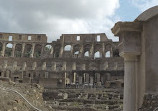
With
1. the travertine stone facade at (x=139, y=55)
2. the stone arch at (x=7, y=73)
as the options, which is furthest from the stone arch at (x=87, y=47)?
the travertine stone facade at (x=139, y=55)

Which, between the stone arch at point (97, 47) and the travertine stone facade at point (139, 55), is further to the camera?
the stone arch at point (97, 47)

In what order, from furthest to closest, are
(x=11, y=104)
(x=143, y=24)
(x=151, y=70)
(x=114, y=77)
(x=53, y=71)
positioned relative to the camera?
(x=53, y=71), (x=114, y=77), (x=11, y=104), (x=143, y=24), (x=151, y=70)

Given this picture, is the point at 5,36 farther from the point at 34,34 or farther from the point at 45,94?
the point at 45,94

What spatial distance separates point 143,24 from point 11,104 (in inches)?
279

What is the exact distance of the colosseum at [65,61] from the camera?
4275cm

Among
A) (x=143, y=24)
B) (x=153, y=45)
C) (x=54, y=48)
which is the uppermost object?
(x=54, y=48)

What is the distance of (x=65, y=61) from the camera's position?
166 ft

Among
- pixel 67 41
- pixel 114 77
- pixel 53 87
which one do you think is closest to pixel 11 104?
pixel 53 87

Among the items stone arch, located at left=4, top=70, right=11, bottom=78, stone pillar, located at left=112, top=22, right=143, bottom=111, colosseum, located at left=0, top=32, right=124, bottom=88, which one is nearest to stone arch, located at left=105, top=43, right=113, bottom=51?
colosseum, located at left=0, top=32, right=124, bottom=88

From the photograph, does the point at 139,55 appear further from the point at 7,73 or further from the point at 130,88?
the point at 7,73

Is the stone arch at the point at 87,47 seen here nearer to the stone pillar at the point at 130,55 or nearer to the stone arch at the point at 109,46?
the stone arch at the point at 109,46

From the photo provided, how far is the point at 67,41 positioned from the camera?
182 feet

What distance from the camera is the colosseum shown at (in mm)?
42750

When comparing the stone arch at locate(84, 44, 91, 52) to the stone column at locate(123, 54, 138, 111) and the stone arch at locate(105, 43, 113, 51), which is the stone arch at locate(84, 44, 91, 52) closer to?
the stone arch at locate(105, 43, 113, 51)
